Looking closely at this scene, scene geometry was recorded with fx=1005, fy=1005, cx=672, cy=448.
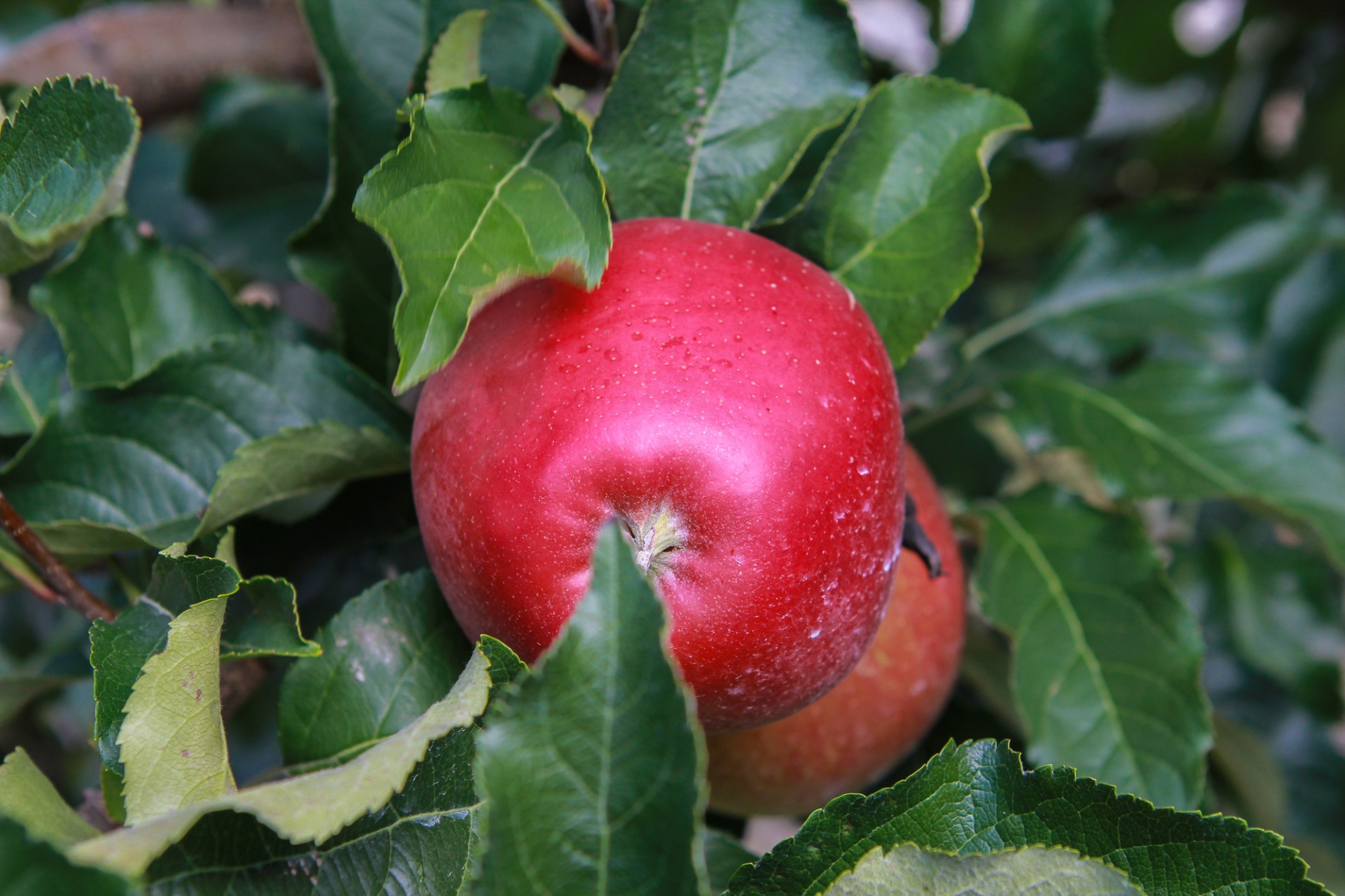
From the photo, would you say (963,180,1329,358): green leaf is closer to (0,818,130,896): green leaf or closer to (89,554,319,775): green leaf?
(89,554,319,775): green leaf

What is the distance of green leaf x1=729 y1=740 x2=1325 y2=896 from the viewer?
1.37 feet

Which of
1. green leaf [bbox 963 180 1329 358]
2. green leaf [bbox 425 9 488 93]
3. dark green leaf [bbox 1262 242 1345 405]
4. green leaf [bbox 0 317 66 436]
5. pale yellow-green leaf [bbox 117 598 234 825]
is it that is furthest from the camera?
dark green leaf [bbox 1262 242 1345 405]

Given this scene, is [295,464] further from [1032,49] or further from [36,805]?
[1032,49]

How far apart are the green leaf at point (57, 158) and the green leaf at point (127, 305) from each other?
129 mm

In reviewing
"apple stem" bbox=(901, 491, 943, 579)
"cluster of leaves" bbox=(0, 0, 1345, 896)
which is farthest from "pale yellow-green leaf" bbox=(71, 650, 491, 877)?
"apple stem" bbox=(901, 491, 943, 579)

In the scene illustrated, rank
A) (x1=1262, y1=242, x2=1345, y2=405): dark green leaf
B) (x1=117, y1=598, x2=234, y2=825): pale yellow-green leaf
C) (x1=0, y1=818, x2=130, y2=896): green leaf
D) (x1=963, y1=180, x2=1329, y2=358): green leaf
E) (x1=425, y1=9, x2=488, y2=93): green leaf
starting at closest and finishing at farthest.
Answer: (x1=0, y1=818, x2=130, y2=896): green leaf → (x1=117, y1=598, x2=234, y2=825): pale yellow-green leaf → (x1=425, y1=9, x2=488, y2=93): green leaf → (x1=963, y1=180, x2=1329, y2=358): green leaf → (x1=1262, y1=242, x2=1345, y2=405): dark green leaf

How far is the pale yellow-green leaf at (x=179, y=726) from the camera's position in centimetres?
39

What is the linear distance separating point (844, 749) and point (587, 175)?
0.35 meters

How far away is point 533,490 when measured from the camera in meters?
0.39

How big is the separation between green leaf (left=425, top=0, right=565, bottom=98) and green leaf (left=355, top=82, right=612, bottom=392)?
4.4 inches

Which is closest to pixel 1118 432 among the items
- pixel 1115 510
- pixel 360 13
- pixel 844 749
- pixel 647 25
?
pixel 1115 510

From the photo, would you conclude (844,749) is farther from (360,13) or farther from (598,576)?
(360,13)

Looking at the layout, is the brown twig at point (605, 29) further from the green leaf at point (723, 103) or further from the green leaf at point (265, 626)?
the green leaf at point (265, 626)

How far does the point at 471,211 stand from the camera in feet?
1.40
